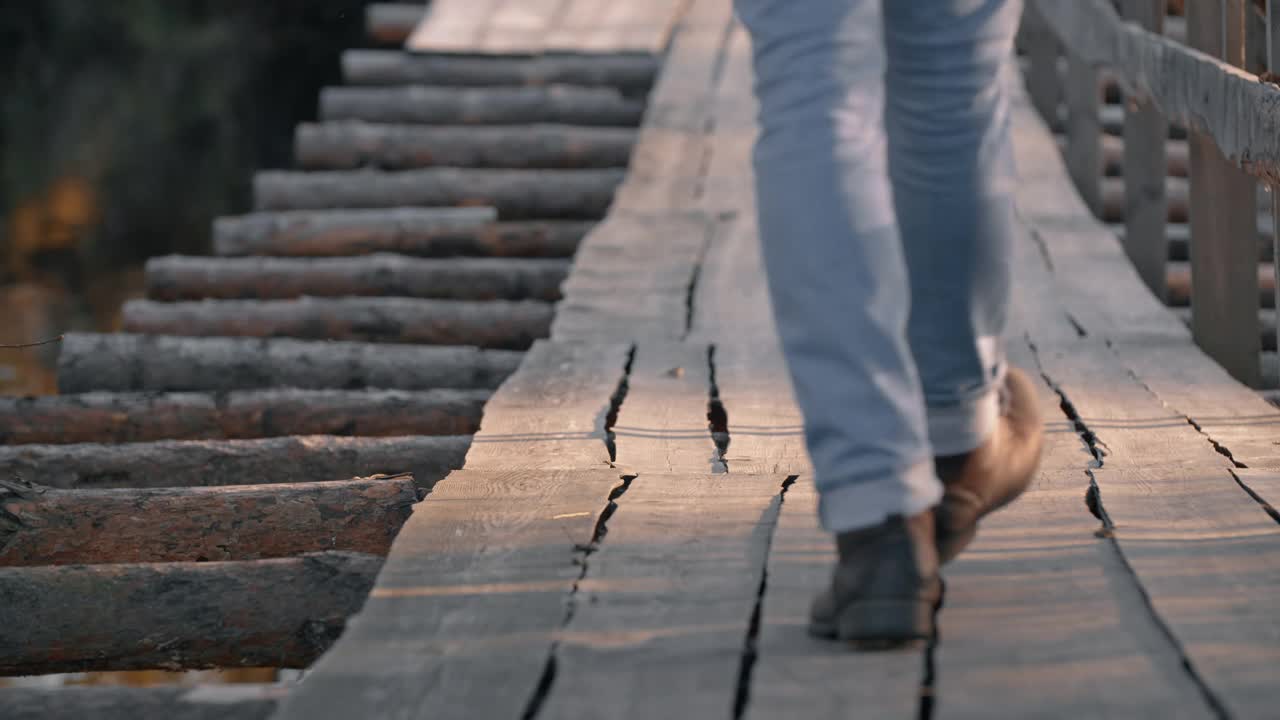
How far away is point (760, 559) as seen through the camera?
6.63 feet

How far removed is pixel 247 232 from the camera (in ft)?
16.6

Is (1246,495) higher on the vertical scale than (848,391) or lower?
lower

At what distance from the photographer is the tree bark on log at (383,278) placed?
4566mm

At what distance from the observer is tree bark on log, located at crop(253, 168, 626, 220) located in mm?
5289

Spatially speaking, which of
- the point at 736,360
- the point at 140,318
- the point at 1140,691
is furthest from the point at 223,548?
the point at 140,318

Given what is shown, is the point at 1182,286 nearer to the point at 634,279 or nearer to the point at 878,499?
the point at 634,279

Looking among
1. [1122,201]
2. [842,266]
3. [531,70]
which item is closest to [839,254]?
[842,266]

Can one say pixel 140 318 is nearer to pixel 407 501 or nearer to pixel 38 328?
pixel 407 501

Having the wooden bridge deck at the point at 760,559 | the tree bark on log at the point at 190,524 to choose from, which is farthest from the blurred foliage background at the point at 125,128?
the wooden bridge deck at the point at 760,559

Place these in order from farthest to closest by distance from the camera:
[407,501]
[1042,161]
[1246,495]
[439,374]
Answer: [1042,161] < [439,374] < [407,501] < [1246,495]

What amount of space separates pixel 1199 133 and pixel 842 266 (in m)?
1.72

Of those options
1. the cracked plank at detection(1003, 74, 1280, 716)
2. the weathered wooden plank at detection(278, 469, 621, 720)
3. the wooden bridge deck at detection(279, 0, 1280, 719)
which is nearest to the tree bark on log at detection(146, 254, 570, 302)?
the wooden bridge deck at detection(279, 0, 1280, 719)

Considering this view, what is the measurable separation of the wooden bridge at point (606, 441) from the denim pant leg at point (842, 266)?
44mm

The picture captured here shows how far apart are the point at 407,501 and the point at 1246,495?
1182 millimetres
